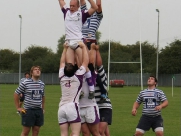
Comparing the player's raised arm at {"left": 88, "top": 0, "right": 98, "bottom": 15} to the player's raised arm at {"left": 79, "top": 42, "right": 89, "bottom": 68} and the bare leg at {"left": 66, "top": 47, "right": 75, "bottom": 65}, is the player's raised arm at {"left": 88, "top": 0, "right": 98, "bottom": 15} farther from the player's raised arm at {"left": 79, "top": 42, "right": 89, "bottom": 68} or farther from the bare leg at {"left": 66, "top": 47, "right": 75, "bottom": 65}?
the bare leg at {"left": 66, "top": 47, "right": 75, "bottom": 65}

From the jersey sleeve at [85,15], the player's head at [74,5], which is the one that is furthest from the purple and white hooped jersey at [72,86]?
the player's head at [74,5]

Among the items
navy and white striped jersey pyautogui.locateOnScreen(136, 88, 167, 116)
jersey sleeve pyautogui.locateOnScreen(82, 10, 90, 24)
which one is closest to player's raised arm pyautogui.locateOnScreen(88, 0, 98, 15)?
jersey sleeve pyautogui.locateOnScreen(82, 10, 90, 24)

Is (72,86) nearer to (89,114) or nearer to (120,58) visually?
(89,114)

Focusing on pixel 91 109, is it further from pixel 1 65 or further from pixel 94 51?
pixel 1 65

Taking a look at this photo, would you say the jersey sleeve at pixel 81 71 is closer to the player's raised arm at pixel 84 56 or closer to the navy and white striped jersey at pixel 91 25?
the player's raised arm at pixel 84 56

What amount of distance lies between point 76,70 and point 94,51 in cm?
112

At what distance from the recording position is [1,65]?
385 feet

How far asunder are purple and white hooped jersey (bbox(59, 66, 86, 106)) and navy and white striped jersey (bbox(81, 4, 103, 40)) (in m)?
1.84

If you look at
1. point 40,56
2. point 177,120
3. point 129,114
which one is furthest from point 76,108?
point 40,56

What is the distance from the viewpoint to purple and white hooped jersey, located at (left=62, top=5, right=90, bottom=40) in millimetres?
11930

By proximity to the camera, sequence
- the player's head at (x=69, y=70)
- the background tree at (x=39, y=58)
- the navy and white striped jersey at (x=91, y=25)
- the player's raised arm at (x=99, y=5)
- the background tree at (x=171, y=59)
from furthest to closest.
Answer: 1. the background tree at (x=39, y=58)
2. the background tree at (x=171, y=59)
3. the navy and white striped jersey at (x=91, y=25)
4. the player's raised arm at (x=99, y=5)
5. the player's head at (x=69, y=70)

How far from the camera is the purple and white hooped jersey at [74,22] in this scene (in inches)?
470

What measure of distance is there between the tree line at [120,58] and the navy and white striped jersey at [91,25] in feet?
254

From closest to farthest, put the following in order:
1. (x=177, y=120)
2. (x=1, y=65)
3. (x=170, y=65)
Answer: (x=177, y=120), (x=170, y=65), (x=1, y=65)
